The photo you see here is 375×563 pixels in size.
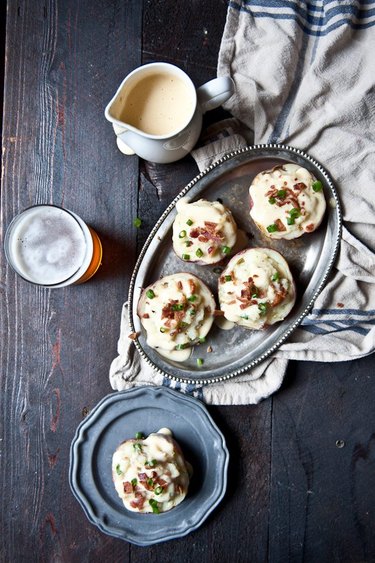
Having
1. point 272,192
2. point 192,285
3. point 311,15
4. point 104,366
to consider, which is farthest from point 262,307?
point 311,15

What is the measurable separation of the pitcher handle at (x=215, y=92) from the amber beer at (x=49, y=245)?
0.47m

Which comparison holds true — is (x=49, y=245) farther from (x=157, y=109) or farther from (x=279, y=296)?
(x=279, y=296)

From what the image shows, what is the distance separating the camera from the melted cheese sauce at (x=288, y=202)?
1804 mm

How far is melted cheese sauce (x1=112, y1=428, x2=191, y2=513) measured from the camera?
181 cm

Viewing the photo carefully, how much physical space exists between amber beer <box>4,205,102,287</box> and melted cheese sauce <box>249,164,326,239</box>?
1.60 ft

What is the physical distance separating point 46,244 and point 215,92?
2.05ft

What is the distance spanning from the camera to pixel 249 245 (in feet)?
6.26

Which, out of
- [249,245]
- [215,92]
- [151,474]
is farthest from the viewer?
[249,245]

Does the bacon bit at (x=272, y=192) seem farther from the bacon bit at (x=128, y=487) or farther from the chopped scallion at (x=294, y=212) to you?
the bacon bit at (x=128, y=487)

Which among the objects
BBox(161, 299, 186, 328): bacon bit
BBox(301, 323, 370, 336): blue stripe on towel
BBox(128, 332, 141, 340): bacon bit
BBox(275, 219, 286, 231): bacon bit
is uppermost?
BBox(275, 219, 286, 231): bacon bit

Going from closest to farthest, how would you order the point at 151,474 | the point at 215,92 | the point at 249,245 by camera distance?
the point at 215,92
the point at 151,474
the point at 249,245

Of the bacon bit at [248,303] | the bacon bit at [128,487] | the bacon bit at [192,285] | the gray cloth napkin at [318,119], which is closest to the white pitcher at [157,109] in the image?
the gray cloth napkin at [318,119]

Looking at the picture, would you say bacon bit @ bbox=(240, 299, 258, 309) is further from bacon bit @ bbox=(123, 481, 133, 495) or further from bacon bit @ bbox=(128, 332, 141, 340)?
bacon bit @ bbox=(123, 481, 133, 495)

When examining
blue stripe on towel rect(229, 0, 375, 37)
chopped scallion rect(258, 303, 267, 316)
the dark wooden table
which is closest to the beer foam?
the dark wooden table
